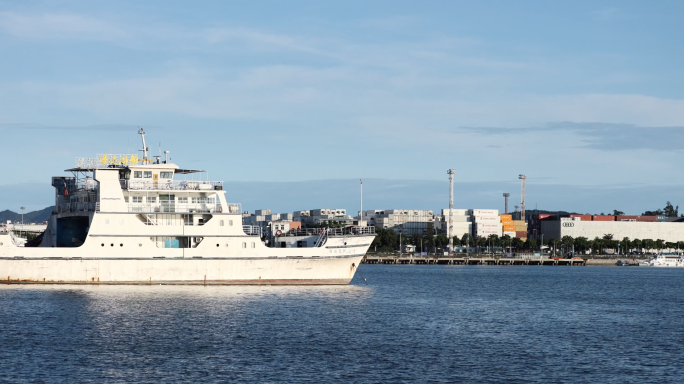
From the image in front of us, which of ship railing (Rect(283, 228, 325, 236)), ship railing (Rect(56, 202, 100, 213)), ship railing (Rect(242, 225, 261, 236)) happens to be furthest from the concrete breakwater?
ship railing (Rect(56, 202, 100, 213))

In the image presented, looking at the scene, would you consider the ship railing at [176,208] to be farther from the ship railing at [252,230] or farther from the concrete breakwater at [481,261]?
the concrete breakwater at [481,261]

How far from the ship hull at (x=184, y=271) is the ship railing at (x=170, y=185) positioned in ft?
15.7

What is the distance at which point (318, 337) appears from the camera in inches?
1391

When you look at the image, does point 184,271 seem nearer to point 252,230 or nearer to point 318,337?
point 252,230

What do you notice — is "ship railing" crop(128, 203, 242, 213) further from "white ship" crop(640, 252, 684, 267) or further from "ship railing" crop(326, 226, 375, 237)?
"white ship" crop(640, 252, 684, 267)

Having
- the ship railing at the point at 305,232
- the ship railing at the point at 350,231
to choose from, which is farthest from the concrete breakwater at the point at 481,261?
the ship railing at the point at 350,231

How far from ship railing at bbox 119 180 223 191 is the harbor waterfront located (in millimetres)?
6465

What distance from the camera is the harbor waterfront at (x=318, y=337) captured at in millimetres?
28234

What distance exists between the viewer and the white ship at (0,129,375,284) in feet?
167

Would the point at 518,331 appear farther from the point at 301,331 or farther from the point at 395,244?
the point at 395,244

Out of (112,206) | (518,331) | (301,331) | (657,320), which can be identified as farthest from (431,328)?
(112,206)

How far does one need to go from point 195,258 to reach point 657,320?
27.2m

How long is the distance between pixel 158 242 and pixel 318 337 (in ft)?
67.8

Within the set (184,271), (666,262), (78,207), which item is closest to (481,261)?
(666,262)
